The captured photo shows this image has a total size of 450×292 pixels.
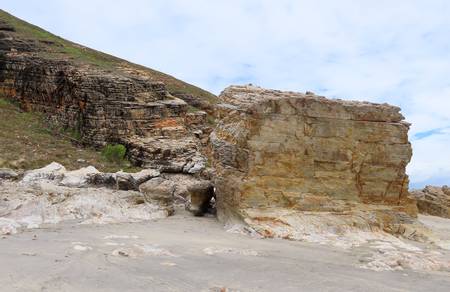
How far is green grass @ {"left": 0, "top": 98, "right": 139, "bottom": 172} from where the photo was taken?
15.3 metres

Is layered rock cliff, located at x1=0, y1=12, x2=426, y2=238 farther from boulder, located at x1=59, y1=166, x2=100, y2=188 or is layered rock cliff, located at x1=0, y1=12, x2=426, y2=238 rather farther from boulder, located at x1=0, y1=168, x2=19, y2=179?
boulder, located at x1=0, y1=168, x2=19, y2=179

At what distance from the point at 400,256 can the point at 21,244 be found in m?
5.52

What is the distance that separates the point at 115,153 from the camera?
66.1 feet

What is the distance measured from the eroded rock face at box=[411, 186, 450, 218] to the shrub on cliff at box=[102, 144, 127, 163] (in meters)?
12.4

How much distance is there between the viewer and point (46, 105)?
24.2 meters

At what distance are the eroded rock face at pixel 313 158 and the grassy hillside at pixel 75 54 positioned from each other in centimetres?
1776

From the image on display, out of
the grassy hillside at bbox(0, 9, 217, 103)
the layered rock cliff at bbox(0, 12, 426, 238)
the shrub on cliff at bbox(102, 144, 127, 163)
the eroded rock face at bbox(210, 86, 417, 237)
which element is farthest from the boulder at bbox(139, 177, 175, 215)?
the grassy hillside at bbox(0, 9, 217, 103)

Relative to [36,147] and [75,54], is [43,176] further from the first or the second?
[75,54]

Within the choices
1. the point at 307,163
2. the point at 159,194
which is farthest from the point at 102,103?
the point at 307,163

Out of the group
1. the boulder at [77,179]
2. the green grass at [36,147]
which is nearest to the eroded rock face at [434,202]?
the green grass at [36,147]

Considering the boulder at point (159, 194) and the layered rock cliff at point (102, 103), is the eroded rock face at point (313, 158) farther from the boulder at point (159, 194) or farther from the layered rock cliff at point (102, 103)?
the layered rock cliff at point (102, 103)

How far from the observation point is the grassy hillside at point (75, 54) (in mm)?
26547

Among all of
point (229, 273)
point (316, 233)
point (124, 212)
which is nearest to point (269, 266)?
point (229, 273)

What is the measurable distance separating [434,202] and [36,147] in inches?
607
